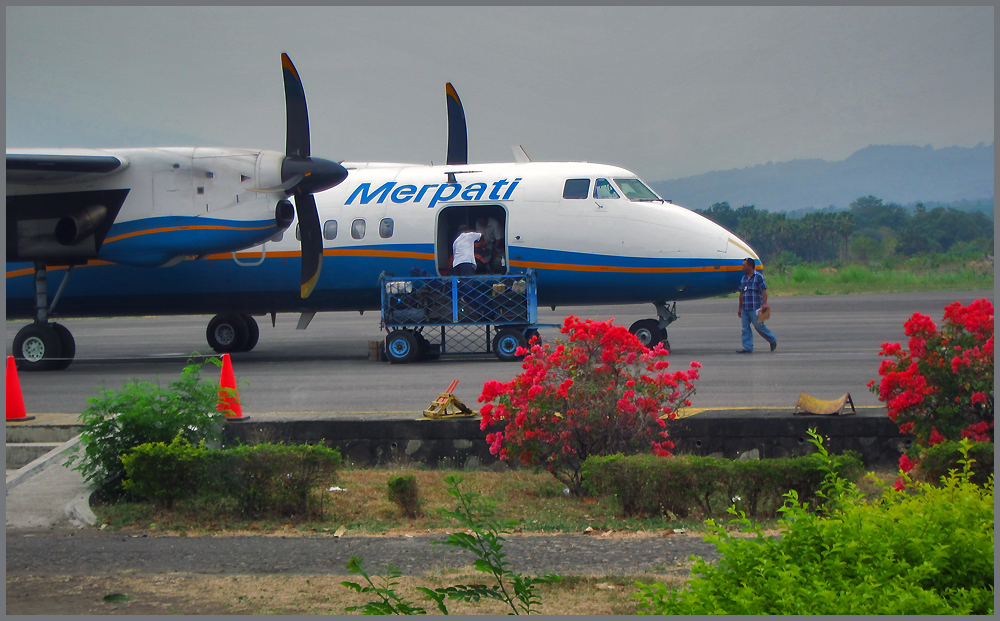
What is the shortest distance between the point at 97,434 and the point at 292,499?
1916 millimetres

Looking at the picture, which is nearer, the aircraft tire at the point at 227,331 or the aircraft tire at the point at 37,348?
the aircraft tire at the point at 37,348

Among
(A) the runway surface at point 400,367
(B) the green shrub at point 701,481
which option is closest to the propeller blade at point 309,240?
(A) the runway surface at point 400,367

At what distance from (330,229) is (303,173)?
1866 mm

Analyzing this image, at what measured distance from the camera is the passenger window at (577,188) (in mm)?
15492

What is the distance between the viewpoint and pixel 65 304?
1703 centimetres

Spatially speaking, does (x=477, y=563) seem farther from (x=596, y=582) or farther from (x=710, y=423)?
(x=710, y=423)

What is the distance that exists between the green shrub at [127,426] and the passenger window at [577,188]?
9.27 m

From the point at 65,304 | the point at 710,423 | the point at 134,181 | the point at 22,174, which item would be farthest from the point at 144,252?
the point at 710,423

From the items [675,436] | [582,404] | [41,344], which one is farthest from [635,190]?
[41,344]

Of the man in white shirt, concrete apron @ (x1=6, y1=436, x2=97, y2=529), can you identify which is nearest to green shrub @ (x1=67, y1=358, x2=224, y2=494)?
concrete apron @ (x1=6, y1=436, x2=97, y2=529)

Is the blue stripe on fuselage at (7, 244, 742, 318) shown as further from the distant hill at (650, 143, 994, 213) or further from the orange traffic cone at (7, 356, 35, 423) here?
the orange traffic cone at (7, 356, 35, 423)

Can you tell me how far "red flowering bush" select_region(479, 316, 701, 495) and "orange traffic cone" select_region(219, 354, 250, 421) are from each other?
2500 millimetres

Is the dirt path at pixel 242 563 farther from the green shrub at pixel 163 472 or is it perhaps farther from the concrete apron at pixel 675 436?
the concrete apron at pixel 675 436

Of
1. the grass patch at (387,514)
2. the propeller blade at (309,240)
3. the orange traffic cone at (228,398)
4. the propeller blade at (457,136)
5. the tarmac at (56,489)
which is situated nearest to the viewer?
the grass patch at (387,514)
